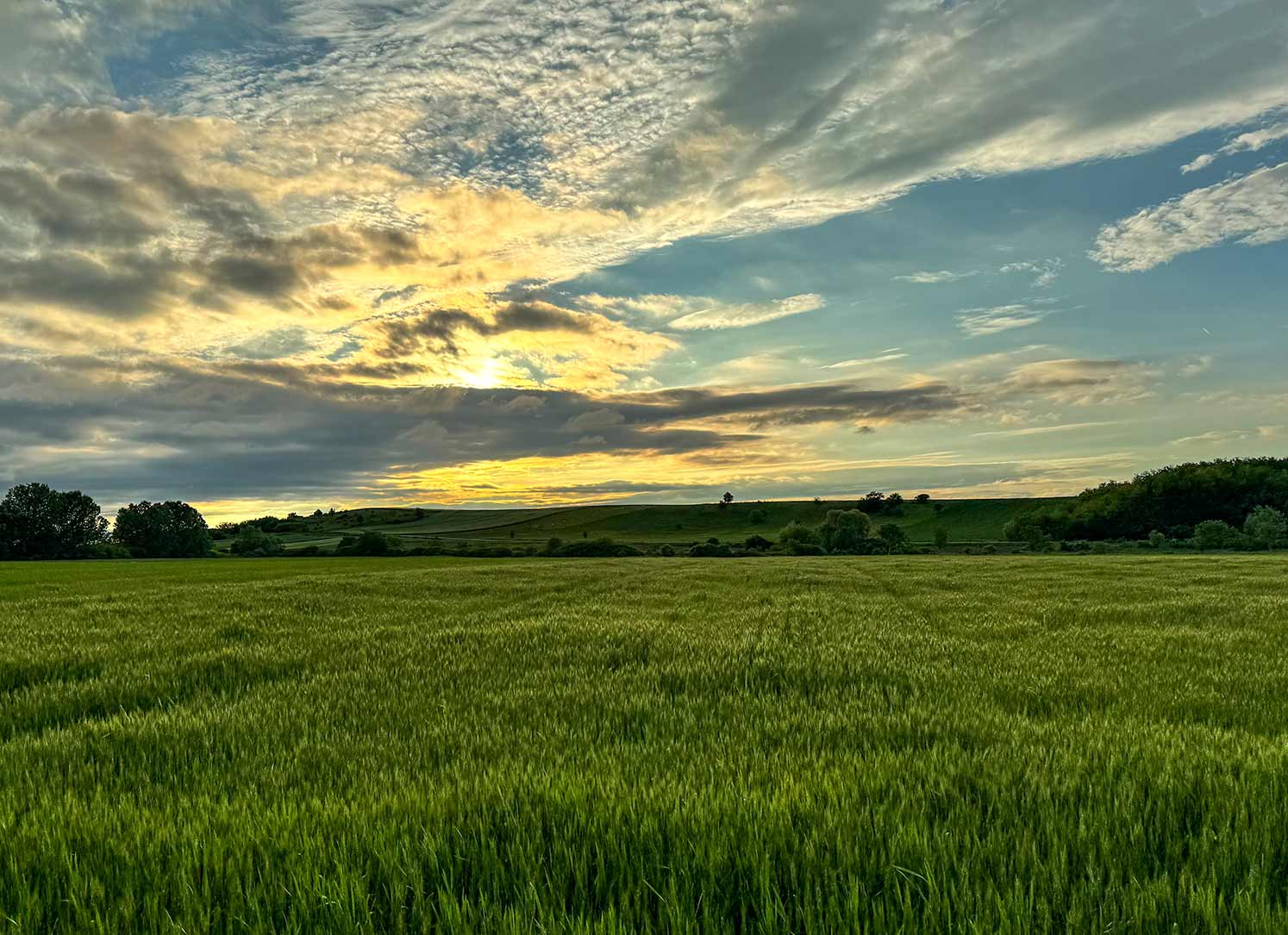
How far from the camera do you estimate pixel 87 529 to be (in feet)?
391

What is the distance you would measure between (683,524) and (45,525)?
130967 millimetres

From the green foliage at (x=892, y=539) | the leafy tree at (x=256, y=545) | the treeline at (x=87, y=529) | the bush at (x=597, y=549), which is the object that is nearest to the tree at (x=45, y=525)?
the treeline at (x=87, y=529)

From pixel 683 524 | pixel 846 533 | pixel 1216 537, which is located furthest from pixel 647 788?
pixel 683 524

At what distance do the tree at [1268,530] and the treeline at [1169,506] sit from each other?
14063 millimetres

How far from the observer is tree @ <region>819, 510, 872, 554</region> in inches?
4894

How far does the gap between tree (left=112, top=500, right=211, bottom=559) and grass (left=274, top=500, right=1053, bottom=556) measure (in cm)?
2205

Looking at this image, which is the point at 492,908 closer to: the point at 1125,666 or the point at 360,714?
the point at 360,714

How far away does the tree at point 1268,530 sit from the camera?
306ft

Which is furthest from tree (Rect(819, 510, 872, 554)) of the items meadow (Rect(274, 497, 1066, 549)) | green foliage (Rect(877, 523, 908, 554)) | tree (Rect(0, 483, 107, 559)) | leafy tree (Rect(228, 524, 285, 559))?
tree (Rect(0, 483, 107, 559))

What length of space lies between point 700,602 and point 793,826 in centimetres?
1637

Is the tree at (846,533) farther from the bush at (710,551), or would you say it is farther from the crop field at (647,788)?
the crop field at (647,788)

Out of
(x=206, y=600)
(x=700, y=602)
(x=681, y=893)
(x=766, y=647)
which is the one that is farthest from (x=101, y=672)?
(x=700, y=602)

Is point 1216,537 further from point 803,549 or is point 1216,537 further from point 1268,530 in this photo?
point 803,549

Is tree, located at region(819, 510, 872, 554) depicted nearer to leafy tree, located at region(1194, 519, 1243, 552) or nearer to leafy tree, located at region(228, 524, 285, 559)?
leafy tree, located at region(1194, 519, 1243, 552)
